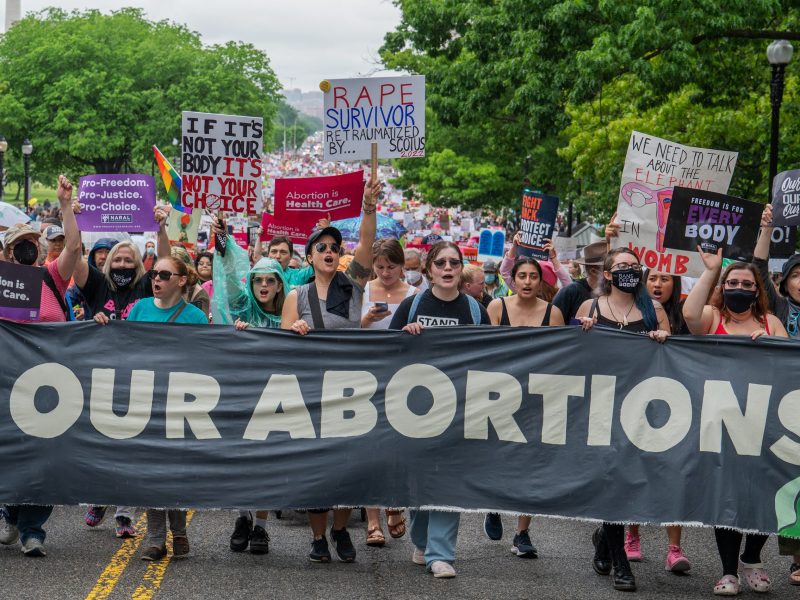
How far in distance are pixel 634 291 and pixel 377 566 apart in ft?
7.24

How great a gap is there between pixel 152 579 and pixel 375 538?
163 centimetres

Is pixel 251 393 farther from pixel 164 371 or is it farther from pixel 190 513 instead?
pixel 190 513

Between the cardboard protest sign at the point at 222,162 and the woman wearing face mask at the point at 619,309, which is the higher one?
the cardboard protest sign at the point at 222,162

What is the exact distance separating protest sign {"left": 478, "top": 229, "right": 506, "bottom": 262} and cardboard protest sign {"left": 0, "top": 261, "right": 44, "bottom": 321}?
1062 cm

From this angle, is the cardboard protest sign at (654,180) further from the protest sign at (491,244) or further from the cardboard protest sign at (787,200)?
the protest sign at (491,244)

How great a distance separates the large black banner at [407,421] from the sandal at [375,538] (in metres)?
0.84

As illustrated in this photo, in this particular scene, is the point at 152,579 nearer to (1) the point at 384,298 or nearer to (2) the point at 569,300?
(1) the point at 384,298

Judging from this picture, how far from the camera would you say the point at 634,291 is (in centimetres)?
752

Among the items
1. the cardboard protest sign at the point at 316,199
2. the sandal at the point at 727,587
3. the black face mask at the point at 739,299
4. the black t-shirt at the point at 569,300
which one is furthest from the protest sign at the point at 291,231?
the sandal at the point at 727,587

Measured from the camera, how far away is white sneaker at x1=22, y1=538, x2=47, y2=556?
748 centimetres

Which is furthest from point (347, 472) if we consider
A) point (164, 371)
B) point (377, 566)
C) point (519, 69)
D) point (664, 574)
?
A: point (519, 69)

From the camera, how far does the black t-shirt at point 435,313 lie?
7.61 metres

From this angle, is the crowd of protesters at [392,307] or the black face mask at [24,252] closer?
the crowd of protesters at [392,307]

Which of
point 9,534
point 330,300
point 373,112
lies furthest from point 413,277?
point 9,534
